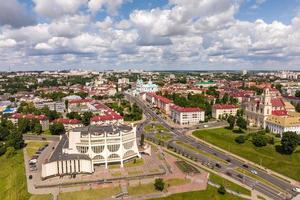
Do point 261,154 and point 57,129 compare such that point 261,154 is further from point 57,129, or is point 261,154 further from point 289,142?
point 57,129

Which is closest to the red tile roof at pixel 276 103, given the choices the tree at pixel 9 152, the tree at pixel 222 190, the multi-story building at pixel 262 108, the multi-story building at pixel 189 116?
the multi-story building at pixel 262 108

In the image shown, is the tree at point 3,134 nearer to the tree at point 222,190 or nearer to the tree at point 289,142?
the tree at point 222,190

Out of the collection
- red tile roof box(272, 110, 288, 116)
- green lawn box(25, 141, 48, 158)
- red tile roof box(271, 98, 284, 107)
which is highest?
red tile roof box(271, 98, 284, 107)

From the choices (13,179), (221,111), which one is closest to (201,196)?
(13,179)

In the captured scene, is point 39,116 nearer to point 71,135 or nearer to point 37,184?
point 71,135

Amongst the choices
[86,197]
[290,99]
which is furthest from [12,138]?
[290,99]

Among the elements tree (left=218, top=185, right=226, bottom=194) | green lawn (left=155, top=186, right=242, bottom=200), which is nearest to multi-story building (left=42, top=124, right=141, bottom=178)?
green lawn (left=155, top=186, right=242, bottom=200)

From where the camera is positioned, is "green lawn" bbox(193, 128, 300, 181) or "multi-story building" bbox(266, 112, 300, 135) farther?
"multi-story building" bbox(266, 112, 300, 135)

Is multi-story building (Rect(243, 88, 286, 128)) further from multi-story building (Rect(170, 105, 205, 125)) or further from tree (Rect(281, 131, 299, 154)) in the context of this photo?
tree (Rect(281, 131, 299, 154))
